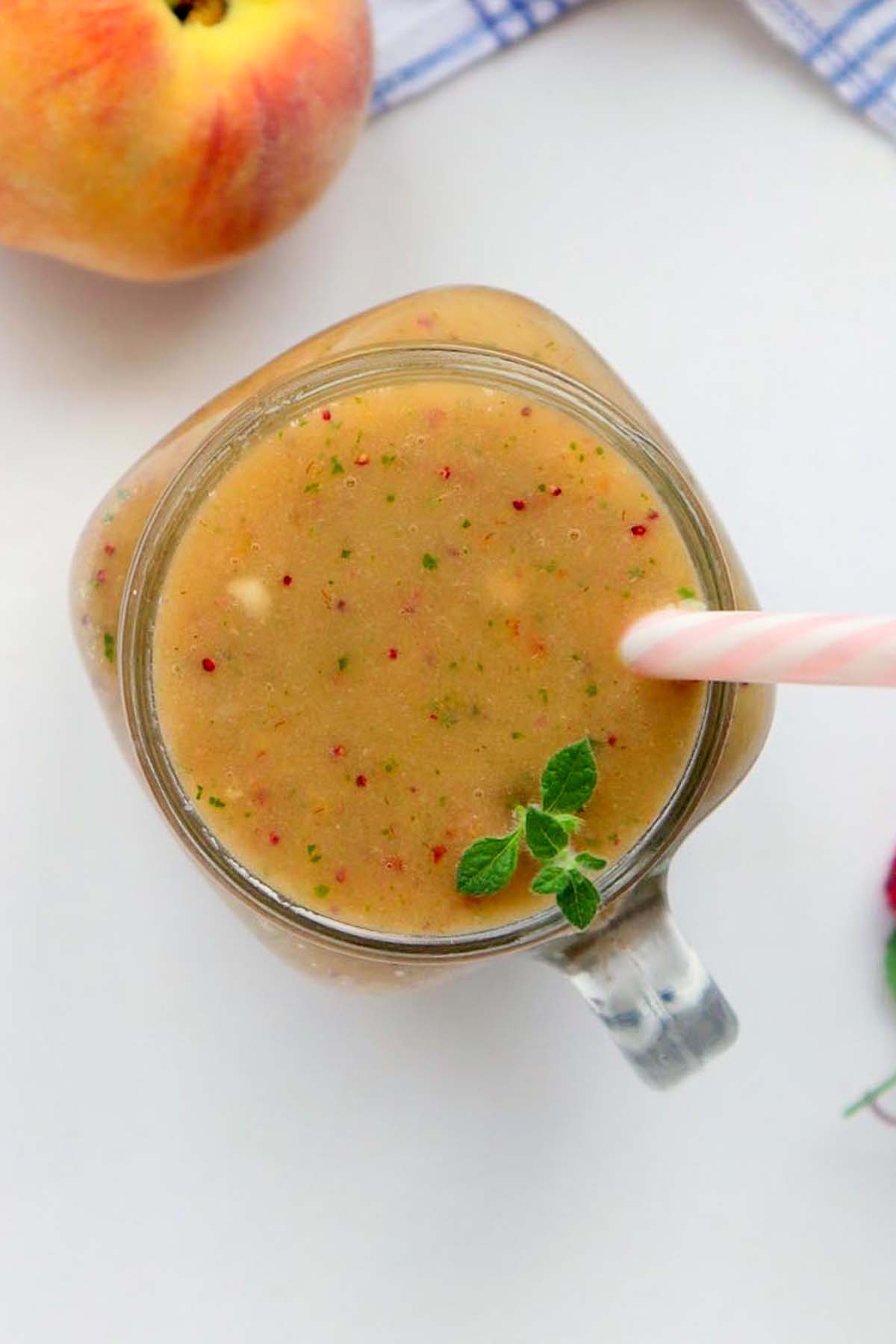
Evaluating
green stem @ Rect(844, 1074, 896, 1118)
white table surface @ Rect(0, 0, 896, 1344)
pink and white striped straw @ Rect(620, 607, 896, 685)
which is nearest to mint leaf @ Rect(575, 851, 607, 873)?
pink and white striped straw @ Rect(620, 607, 896, 685)

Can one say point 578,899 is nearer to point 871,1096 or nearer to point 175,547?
point 175,547

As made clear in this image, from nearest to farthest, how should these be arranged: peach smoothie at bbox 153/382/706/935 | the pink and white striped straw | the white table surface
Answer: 1. the pink and white striped straw
2. peach smoothie at bbox 153/382/706/935
3. the white table surface

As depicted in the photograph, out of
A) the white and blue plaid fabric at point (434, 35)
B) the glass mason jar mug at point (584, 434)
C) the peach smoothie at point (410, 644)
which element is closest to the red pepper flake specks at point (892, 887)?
the glass mason jar mug at point (584, 434)

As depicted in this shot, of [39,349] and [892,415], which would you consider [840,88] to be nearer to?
[892,415]

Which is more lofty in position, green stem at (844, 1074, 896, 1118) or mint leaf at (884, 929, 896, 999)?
mint leaf at (884, 929, 896, 999)

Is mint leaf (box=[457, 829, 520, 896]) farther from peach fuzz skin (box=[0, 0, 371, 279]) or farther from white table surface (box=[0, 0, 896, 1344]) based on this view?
peach fuzz skin (box=[0, 0, 371, 279])

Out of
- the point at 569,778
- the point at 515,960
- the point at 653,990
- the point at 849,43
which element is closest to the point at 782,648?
the point at 569,778
